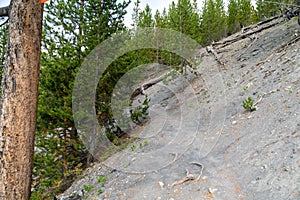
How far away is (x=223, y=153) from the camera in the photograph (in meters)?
4.75

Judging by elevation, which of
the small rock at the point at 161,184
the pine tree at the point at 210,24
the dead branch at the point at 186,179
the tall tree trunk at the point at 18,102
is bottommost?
the small rock at the point at 161,184

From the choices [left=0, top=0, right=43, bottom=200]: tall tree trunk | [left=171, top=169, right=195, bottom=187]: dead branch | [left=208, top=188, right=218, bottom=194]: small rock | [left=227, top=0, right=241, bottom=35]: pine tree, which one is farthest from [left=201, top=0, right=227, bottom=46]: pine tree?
[left=0, top=0, right=43, bottom=200]: tall tree trunk

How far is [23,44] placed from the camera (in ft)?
9.32

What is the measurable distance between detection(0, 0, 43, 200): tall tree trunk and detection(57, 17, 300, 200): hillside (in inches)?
84.6

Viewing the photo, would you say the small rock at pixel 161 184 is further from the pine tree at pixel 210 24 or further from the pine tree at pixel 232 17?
the pine tree at pixel 232 17

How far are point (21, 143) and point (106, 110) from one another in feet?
14.7

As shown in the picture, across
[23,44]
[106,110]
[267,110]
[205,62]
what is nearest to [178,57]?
[205,62]

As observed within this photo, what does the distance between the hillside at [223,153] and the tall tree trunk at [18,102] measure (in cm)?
215

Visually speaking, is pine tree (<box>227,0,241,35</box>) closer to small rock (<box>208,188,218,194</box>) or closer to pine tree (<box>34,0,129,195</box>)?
pine tree (<box>34,0,129,195</box>)

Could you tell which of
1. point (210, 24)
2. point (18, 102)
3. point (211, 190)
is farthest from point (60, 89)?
point (210, 24)

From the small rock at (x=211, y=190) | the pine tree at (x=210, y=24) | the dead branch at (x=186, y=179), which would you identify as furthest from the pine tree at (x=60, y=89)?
the pine tree at (x=210, y=24)

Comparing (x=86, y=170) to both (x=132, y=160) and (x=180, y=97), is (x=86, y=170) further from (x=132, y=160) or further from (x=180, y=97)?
(x=180, y=97)

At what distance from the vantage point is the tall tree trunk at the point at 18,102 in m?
2.79

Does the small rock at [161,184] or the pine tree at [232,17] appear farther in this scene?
the pine tree at [232,17]
